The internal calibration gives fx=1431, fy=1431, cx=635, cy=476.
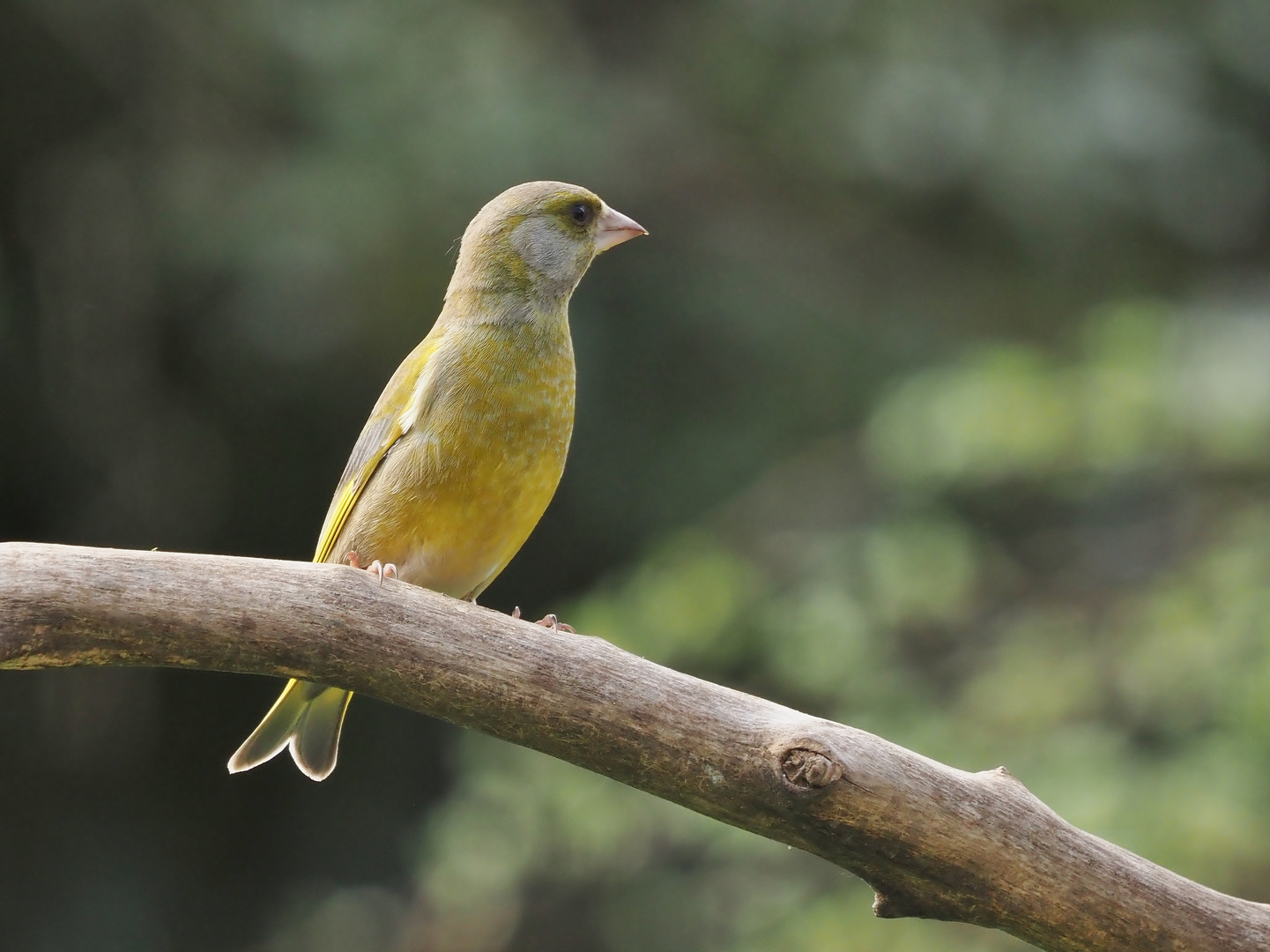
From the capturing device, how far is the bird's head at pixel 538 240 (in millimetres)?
3744

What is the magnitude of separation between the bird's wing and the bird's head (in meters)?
0.22

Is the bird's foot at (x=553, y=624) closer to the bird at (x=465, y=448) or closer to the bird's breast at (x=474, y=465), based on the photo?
the bird at (x=465, y=448)

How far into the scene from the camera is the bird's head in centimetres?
374

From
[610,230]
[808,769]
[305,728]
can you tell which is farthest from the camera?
[610,230]

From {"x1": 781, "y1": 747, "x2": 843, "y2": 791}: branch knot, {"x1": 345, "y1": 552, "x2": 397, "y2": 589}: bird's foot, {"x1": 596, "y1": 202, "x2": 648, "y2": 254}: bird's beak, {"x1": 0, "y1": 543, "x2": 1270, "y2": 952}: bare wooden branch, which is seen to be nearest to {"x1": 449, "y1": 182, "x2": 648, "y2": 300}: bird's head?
{"x1": 596, "y1": 202, "x2": 648, "y2": 254}: bird's beak

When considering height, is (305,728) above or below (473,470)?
below

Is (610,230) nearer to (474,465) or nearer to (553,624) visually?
(474,465)

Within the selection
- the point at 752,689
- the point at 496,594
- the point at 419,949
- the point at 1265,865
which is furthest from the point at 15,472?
the point at 1265,865

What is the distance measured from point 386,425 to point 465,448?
37cm

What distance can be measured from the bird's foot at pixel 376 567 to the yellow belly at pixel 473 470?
4 cm

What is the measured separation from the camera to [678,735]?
2.66m

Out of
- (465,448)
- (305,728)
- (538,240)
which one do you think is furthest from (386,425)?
(305,728)

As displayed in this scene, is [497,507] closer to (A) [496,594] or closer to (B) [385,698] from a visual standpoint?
(B) [385,698]

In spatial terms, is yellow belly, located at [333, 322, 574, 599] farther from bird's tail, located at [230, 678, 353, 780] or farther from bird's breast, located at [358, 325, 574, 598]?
bird's tail, located at [230, 678, 353, 780]
